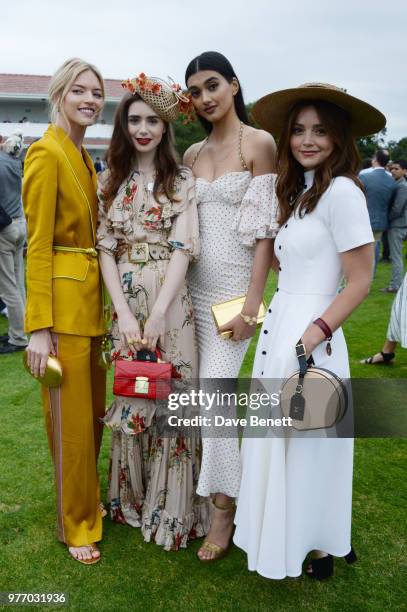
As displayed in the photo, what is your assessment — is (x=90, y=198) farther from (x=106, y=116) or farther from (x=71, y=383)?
(x=106, y=116)

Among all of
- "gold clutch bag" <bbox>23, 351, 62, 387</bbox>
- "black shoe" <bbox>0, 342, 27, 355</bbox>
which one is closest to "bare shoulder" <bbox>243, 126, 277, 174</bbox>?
"gold clutch bag" <bbox>23, 351, 62, 387</bbox>

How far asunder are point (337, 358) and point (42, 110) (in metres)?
28.2

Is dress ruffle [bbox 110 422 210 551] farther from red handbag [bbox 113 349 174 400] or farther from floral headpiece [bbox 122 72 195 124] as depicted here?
floral headpiece [bbox 122 72 195 124]

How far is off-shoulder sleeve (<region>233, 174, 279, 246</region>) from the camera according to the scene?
2252 mm

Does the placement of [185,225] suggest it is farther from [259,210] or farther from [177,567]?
[177,567]

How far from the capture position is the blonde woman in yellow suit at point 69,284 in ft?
7.34

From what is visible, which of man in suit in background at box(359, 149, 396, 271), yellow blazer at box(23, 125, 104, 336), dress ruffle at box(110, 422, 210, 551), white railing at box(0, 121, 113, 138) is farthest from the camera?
white railing at box(0, 121, 113, 138)

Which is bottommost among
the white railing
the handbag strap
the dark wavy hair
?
the handbag strap

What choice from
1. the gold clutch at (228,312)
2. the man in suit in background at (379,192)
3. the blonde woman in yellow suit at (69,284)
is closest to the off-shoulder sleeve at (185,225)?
the gold clutch at (228,312)

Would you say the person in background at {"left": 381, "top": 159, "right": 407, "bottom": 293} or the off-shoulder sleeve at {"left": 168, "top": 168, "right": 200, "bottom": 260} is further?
the person in background at {"left": 381, "top": 159, "right": 407, "bottom": 293}

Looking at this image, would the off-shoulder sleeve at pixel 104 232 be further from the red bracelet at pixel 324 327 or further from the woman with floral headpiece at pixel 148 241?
the red bracelet at pixel 324 327

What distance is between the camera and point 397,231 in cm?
859

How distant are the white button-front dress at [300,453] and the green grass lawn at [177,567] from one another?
0.12 meters

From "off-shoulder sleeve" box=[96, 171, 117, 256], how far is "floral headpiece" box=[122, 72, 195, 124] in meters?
0.38
